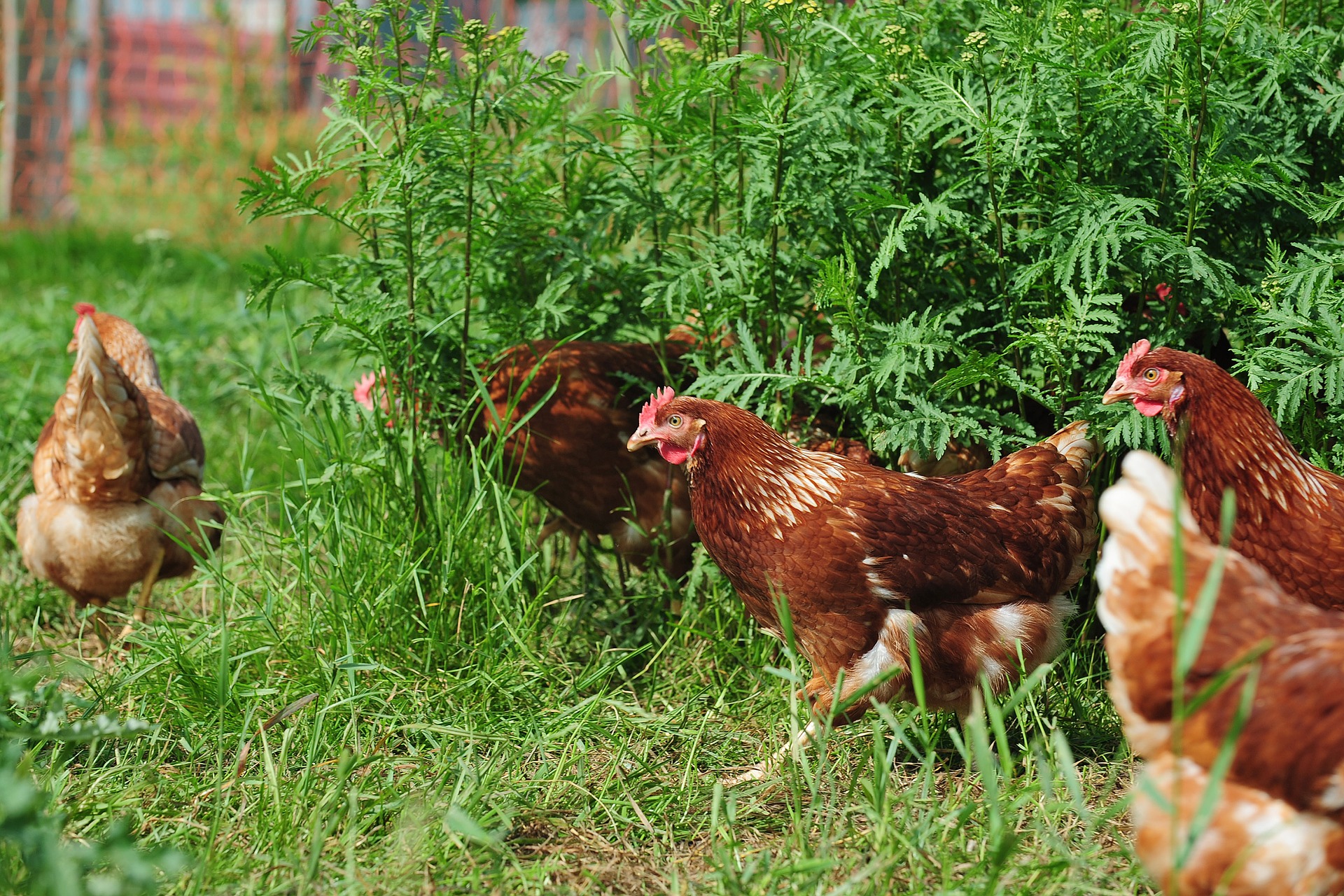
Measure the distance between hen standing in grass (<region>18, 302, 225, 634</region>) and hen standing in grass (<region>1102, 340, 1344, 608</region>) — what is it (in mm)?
2655

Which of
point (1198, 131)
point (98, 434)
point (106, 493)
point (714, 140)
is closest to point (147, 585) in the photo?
point (106, 493)

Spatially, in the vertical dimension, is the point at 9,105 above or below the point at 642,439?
above

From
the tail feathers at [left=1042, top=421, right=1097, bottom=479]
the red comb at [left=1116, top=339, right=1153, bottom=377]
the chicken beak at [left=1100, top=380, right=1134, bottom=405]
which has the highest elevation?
the red comb at [left=1116, top=339, right=1153, bottom=377]

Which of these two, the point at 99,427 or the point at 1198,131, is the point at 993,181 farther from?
the point at 99,427

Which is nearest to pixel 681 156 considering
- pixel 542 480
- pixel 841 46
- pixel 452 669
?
pixel 841 46

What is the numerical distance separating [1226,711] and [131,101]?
1078 cm

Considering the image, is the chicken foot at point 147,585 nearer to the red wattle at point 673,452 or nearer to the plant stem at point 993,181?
the red wattle at point 673,452

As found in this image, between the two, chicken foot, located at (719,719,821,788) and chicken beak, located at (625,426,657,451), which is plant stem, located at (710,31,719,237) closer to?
chicken beak, located at (625,426,657,451)

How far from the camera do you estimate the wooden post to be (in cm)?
887

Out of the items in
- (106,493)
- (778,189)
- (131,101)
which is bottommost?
(106,493)

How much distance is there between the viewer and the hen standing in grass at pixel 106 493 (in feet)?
10.9

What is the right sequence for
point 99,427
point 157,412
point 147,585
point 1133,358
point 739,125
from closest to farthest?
1. point 1133,358
2. point 739,125
3. point 99,427
4. point 147,585
5. point 157,412

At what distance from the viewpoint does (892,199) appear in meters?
2.60

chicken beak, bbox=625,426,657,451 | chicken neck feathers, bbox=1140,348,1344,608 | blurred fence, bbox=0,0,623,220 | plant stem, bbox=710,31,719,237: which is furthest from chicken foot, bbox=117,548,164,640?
blurred fence, bbox=0,0,623,220
